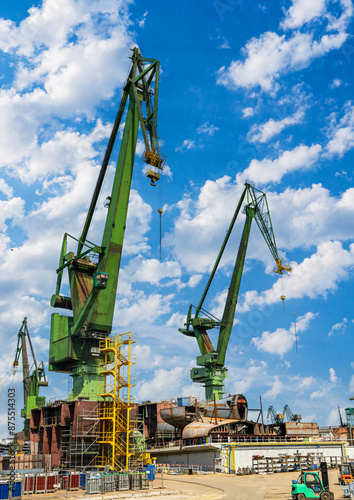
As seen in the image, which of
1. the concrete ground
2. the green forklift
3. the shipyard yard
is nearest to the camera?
the green forklift

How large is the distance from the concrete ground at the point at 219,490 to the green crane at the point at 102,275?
647 inches

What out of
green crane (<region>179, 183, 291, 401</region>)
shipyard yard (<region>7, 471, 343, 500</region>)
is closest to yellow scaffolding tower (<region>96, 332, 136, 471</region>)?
shipyard yard (<region>7, 471, 343, 500</region>)

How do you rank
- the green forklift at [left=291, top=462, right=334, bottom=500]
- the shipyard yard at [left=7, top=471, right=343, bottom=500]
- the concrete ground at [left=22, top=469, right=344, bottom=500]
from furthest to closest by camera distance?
the shipyard yard at [left=7, top=471, right=343, bottom=500]
the concrete ground at [left=22, top=469, right=344, bottom=500]
the green forklift at [left=291, top=462, right=334, bottom=500]

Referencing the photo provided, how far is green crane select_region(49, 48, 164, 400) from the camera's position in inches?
1907

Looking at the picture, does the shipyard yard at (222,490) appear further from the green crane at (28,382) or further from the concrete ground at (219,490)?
the green crane at (28,382)

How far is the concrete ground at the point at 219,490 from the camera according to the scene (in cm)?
2616

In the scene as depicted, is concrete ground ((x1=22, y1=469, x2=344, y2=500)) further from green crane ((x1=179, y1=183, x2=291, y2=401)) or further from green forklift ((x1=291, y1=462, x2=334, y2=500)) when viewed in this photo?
green crane ((x1=179, y1=183, x2=291, y2=401))

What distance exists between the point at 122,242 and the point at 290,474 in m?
26.8

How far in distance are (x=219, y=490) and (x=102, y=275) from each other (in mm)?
23419

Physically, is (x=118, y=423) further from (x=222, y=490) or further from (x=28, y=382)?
(x=28, y=382)

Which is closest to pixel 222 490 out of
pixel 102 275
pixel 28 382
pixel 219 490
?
pixel 219 490

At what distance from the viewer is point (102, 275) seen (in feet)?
155

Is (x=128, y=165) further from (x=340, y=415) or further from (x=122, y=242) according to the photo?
(x=340, y=415)

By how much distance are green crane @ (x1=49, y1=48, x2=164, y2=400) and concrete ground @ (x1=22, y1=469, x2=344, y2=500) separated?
16437 millimetres
